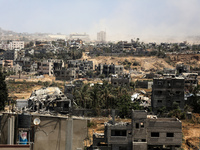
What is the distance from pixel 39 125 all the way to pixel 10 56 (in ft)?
306

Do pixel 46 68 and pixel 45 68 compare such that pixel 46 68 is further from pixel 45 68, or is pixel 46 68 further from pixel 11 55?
pixel 11 55

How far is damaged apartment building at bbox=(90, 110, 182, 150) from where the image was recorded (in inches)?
990

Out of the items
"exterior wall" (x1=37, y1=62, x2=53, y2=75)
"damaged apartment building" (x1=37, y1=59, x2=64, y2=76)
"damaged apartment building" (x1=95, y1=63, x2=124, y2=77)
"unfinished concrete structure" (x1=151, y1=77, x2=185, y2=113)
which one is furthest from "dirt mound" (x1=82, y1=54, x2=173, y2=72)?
"unfinished concrete structure" (x1=151, y1=77, x2=185, y2=113)

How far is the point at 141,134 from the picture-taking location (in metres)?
25.3

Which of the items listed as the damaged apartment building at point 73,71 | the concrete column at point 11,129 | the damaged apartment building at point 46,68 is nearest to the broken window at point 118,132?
the concrete column at point 11,129

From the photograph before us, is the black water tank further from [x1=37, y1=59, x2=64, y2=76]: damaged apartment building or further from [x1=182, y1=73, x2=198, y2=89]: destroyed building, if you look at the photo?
[x1=37, y1=59, x2=64, y2=76]: damaged apartment building

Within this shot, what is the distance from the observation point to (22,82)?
7225 cm

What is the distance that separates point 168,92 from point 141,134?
55.1 ft

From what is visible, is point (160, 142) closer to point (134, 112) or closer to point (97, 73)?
point (134, 112)

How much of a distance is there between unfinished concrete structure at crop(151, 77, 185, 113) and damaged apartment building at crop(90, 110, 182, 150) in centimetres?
1532

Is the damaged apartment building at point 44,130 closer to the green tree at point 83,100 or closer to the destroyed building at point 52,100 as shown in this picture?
the destroyed building at point 52,100

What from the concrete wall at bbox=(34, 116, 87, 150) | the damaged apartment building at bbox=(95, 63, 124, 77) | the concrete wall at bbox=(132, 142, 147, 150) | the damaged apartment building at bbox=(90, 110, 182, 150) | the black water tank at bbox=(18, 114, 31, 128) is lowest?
the concrete wall at bbox=(132, 142, 147, 150)

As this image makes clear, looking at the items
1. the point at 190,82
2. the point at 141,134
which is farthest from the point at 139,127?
the point at 190,82

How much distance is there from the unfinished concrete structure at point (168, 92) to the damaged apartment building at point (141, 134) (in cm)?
1532
